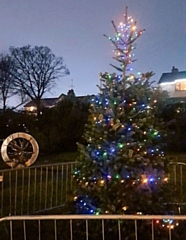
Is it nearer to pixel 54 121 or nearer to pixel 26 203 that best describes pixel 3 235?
pixel 26 203

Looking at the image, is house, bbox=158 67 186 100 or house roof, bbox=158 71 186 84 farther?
house roof, bbox=158 71 186 84

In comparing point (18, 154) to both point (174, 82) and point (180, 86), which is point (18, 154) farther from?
point (174, 82)

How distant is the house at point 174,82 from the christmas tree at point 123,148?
3018 centimetres

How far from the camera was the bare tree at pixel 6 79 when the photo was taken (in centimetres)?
3939

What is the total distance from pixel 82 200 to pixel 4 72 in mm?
35427

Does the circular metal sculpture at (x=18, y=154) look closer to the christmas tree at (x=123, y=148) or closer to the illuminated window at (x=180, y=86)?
the christmas tree at (x=123, y=148)

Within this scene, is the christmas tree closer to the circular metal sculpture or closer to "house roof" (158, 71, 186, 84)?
the circular metal sculpture

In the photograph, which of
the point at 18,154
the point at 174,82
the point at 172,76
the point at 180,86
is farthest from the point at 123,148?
the point at 172,76

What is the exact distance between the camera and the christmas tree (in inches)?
235

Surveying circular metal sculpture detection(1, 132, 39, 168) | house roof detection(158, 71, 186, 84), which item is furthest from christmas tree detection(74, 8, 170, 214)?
house roof detection(158, 71, 186, 84)

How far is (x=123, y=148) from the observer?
19.6 feet

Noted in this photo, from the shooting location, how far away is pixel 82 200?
20.5 feet

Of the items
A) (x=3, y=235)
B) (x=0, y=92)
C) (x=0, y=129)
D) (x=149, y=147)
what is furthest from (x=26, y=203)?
(x=0, y=92)

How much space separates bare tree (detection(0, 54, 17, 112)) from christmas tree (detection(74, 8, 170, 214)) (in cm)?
3311
